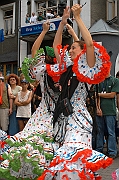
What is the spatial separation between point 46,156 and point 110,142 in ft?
8.95

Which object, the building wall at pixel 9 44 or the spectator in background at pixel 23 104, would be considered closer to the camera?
the spectator in background at pixel 23 104

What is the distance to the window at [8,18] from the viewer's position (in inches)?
775

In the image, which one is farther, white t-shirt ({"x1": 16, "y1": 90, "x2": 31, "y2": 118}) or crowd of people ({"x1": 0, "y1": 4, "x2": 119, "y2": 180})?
white t-shirt ({"x1": 16, "y1": 90, "x2": 31, "y2": 118})

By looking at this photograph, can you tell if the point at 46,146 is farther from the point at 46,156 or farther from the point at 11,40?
the point at 11,40

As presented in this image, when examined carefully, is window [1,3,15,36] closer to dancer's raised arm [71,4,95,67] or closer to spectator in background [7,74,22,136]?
spectator in background [7,74,22,136]

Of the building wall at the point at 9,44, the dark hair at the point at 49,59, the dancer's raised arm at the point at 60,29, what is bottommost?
the dark hair at the point at 49,59

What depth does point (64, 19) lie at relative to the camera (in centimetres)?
367

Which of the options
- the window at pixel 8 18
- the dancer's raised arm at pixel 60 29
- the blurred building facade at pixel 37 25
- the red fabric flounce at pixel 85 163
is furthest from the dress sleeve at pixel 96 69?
the window at pixel 8 18

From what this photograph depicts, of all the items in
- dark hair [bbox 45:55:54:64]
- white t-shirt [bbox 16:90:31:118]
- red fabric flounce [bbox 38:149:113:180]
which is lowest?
red fabric flounce [bbox 38:149:113:180]

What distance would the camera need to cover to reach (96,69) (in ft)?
10.5

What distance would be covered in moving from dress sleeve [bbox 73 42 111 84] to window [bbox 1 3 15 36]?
16.9 meters

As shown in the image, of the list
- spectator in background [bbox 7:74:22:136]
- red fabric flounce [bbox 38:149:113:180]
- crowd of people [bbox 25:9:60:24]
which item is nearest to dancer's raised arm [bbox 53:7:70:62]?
red fabric flounce [bbox 38:149:113:180]

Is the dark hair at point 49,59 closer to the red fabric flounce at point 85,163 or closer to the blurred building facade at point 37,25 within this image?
the red fabric flounce at point 85,163

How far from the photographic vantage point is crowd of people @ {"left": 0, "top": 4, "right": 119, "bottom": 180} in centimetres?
291
